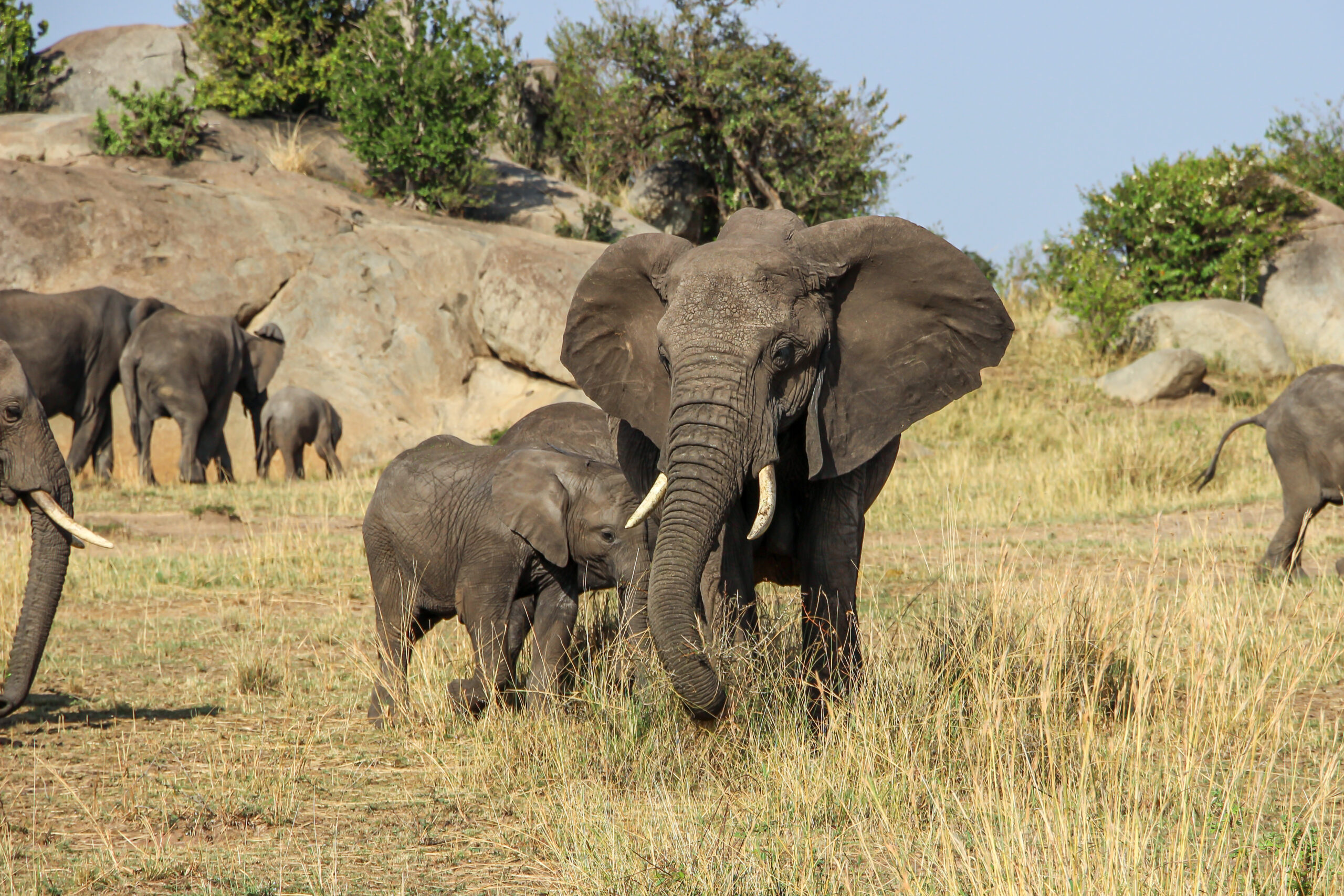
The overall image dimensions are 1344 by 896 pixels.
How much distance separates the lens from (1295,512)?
9688 millimetres

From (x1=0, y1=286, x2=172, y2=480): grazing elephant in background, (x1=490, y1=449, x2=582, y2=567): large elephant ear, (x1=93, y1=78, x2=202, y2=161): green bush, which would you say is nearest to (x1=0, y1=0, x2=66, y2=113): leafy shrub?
(x1=93, y1=78, x2=202, y2=161): green bush

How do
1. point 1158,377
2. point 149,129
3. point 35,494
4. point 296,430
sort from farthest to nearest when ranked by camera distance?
point 149,129, point 1158,377, point 296,430, point 35,494

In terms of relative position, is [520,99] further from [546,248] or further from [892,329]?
[892,329]

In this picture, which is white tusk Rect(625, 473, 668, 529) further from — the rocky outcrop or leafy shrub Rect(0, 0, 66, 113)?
leafy shrub Rect(0, 0, 66, 113)

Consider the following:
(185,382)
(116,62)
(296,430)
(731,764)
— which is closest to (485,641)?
(731,764)

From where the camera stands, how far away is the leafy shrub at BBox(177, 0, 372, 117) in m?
22.9

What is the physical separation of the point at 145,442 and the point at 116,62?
43.2 feet

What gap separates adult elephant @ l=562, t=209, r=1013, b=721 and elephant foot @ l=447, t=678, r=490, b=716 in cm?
116

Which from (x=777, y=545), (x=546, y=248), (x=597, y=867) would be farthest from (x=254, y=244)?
(x=597, y=867)

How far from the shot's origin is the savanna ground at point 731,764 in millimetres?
3812

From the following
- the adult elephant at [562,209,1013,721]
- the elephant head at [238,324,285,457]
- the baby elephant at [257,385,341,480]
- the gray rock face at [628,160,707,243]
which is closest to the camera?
the adult elephant at [562,209,1013,721]

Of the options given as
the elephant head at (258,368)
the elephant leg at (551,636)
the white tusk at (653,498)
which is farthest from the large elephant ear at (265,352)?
the white tusk at (653,498)

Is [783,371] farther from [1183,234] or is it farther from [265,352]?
[1183,234]

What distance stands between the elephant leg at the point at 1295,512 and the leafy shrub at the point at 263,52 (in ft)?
59.2
